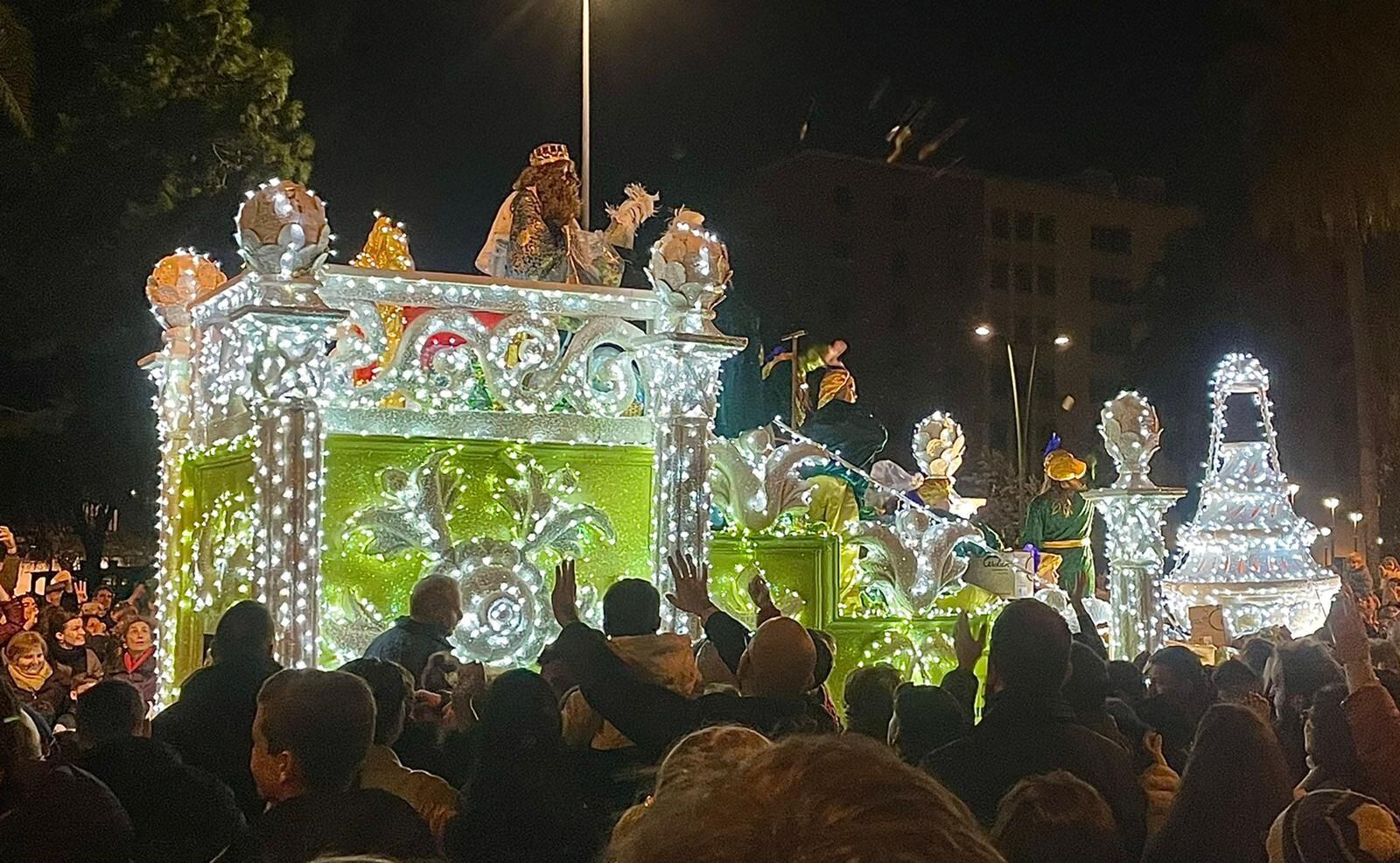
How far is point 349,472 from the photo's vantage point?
1013 cm

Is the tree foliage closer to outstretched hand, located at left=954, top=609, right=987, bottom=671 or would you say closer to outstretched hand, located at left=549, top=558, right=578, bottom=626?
outstretched hand, located at left=549, top=558, right=578, bottom=626

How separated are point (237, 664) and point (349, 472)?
14.2 feet

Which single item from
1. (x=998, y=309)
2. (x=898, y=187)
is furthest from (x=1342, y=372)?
(x=898, y=187)

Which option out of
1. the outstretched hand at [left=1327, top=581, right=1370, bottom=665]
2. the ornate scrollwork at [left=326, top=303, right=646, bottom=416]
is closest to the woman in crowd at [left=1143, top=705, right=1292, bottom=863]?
the outstretched hand at [left=1327, top=581, right=1370, bottom=665]

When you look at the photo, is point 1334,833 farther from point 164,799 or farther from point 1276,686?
point 164,799

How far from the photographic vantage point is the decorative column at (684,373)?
413 inches

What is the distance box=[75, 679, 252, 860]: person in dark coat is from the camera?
456 centimetres

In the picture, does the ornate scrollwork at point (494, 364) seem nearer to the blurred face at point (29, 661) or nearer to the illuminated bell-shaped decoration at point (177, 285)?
the illuminated bell-shaped decoration at point (177, 285)

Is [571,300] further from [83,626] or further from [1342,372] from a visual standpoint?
[1342,372]

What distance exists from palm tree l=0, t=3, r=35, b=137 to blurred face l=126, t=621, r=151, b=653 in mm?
5711

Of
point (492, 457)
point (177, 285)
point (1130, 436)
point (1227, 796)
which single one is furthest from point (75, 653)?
point (1227, 796)

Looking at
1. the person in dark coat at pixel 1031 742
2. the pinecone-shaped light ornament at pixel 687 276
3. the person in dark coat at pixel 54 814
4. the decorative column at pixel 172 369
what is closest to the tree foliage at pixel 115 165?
the decorative column at pixel 172 369

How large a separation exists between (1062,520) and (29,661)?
946cm

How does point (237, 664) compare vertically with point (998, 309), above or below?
below
